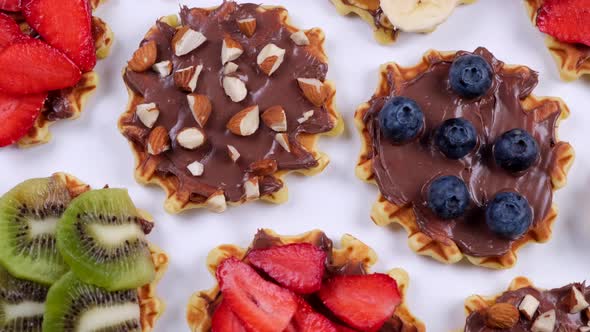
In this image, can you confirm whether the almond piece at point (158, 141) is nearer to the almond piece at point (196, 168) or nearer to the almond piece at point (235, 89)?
the almond piece at point (196, 168)

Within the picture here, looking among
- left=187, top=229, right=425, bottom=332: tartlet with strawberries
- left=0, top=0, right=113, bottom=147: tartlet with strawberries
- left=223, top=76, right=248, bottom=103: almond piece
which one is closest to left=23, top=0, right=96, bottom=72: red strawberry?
left=0, top=0, right=113, bottom=147: tartlet with strawberries

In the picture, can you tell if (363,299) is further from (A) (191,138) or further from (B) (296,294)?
(A) (191,138)

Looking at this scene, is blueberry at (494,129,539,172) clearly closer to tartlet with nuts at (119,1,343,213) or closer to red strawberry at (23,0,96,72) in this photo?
tartlet with nuts at (119,1,343,213)

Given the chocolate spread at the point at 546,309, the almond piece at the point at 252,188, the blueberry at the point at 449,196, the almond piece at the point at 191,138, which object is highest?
the almond piece at the point at 191,138

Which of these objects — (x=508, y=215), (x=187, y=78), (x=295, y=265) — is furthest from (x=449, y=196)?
(x=187, y=78)

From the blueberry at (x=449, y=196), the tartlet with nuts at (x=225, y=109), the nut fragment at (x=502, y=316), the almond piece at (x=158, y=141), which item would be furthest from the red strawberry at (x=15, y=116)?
the nut fragment at (x=502, y=316)

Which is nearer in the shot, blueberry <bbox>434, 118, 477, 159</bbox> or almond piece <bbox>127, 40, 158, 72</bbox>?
blueberry <bbox>434, 118, 477, 159</bbox>

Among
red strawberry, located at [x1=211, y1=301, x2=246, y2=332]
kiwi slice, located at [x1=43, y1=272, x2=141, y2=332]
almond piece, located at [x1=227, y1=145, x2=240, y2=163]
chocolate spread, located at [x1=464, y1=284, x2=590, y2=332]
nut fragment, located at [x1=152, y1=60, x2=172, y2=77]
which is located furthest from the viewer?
nut fragment, located at [x1=152, y1=60, x2=172, y2=77]
